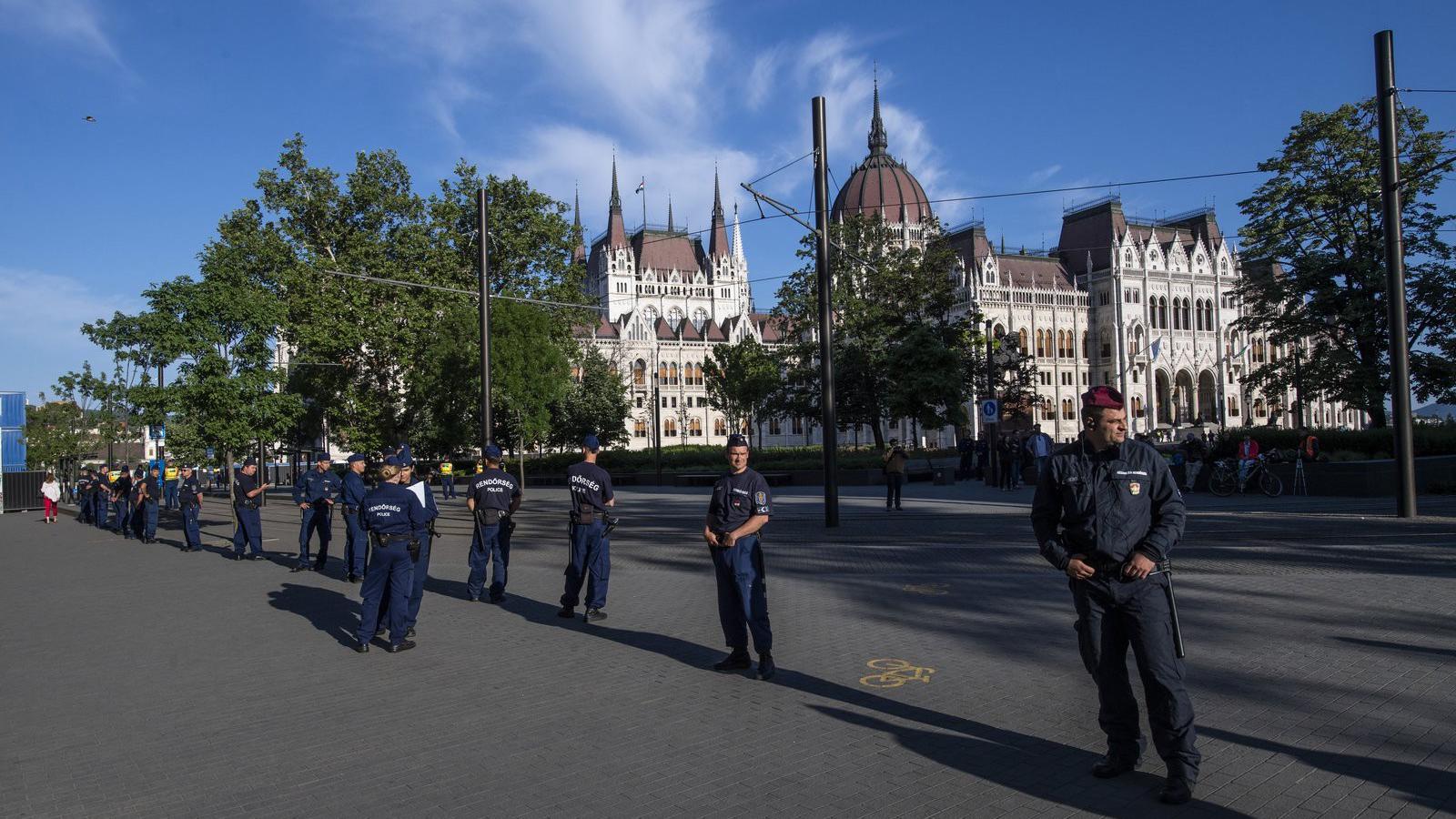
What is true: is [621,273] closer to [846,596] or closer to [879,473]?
[879,473]

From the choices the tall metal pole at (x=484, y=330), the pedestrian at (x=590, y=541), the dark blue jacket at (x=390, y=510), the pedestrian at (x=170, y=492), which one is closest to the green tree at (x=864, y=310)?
the tall metal pole at (x=484, y=330)

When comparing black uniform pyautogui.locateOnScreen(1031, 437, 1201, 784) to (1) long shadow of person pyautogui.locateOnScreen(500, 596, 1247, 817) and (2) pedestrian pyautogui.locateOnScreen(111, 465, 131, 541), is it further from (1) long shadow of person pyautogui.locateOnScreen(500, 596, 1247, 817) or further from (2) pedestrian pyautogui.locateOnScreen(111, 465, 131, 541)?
(2) pedestrian pyautogui.locateOnScreen(111, 465, 131, 541)

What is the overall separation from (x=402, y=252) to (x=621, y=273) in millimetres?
103333

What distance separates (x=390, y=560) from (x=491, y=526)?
Answer: 2.20 meters

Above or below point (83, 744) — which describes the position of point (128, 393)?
above

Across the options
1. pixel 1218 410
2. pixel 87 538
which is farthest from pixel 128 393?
pixel 1218 410

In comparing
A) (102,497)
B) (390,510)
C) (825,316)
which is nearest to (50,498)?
(102,497)

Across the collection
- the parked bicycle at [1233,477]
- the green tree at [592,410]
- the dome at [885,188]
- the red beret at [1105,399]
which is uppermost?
the dome at [885,188]

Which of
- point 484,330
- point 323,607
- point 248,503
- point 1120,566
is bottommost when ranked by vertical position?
point 323,607

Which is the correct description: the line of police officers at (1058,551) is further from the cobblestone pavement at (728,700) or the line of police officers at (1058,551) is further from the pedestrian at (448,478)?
the pedestrian at (448,478)

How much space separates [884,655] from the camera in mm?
7445

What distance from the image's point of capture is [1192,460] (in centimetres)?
2481

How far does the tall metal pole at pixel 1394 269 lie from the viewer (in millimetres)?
15844

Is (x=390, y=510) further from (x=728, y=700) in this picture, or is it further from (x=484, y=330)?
(x=484, y=330)
